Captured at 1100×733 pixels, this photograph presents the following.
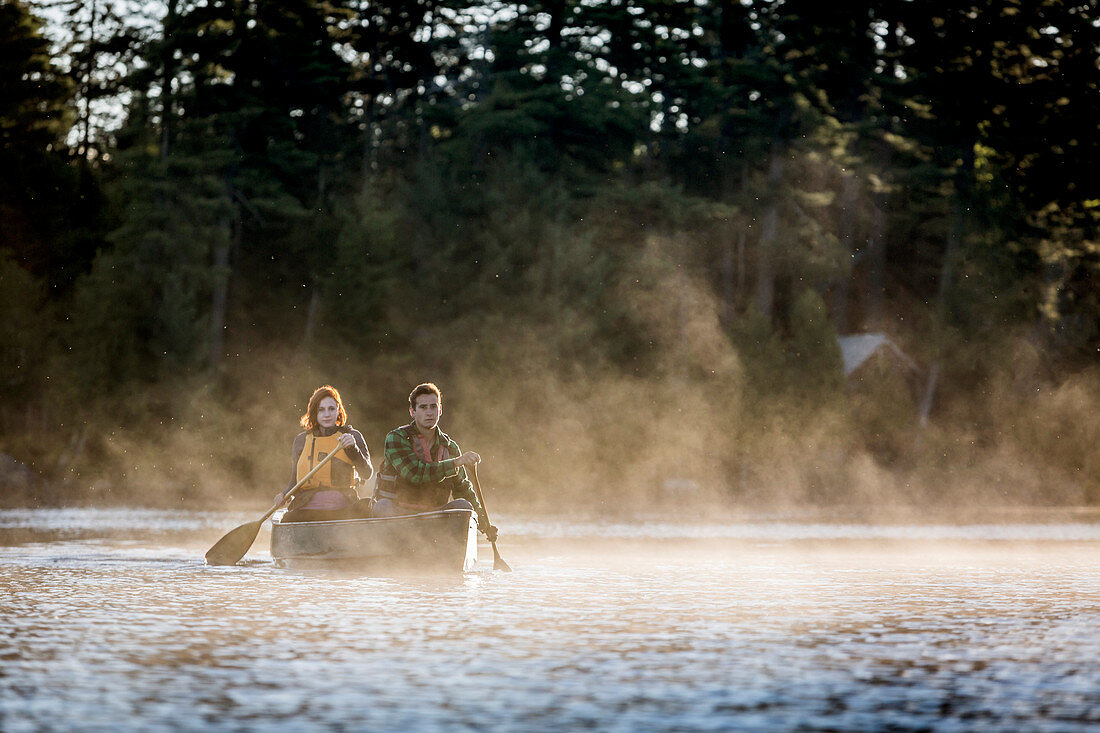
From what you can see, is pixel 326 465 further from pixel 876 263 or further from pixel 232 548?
pixel 876 263

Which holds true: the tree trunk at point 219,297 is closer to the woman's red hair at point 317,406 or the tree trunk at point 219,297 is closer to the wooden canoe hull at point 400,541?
the woman's red hair at point 317,406

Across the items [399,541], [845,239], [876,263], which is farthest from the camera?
[876,263]

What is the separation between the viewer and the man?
15.3m

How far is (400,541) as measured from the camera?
1541 centimetres

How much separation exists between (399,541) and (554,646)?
18.4 ft

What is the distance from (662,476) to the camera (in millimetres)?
→ 43250

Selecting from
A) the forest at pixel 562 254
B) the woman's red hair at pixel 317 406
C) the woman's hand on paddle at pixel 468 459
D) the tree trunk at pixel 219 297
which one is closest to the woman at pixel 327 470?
the woman's red hair at pixel 317 406

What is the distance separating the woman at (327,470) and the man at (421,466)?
43 centimetres

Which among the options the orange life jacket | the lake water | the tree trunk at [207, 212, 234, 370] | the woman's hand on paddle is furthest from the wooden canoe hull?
the tree trunk at [207, 212, 234, 370]

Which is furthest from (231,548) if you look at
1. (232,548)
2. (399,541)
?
(399,541)

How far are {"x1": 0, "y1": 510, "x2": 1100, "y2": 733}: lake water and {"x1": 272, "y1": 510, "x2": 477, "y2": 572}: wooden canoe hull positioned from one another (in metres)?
0.26

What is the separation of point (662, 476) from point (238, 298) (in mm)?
13710

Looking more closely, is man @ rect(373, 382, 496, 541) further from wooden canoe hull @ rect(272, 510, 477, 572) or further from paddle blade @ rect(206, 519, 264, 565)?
paddle blade @ rect(206, 519, 264, 565)

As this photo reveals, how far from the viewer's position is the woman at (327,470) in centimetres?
1627
